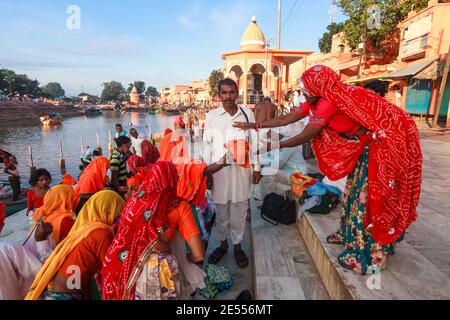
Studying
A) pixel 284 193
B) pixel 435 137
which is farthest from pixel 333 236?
pixel 435 137

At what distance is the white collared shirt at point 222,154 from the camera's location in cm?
276

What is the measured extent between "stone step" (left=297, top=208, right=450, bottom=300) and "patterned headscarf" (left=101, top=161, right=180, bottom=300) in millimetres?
1269

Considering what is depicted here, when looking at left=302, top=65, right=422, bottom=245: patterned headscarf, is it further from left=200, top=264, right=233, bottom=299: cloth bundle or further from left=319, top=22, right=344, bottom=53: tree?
left=319, top=22, right=344, bottom=53: tree

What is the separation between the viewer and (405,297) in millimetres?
1695

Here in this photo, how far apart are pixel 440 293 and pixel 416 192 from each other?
62 centimetres

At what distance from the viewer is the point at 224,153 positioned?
2.65 meters

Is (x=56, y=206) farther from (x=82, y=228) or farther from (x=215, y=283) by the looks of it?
(x=215, y=283)

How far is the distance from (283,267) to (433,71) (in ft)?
43.9

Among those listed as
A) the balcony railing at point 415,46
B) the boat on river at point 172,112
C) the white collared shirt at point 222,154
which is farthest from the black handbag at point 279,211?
the boat on river at point 172,112

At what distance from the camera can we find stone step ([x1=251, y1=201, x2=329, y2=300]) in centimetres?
223

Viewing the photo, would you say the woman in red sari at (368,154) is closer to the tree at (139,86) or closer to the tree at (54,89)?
the tree at (139,86)

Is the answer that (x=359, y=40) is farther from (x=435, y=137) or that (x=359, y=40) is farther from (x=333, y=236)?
(x=333, y=236)

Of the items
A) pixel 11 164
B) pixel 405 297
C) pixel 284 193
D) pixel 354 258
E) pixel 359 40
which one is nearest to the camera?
pixel 405 297

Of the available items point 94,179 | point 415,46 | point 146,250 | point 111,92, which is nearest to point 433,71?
point 415,46
